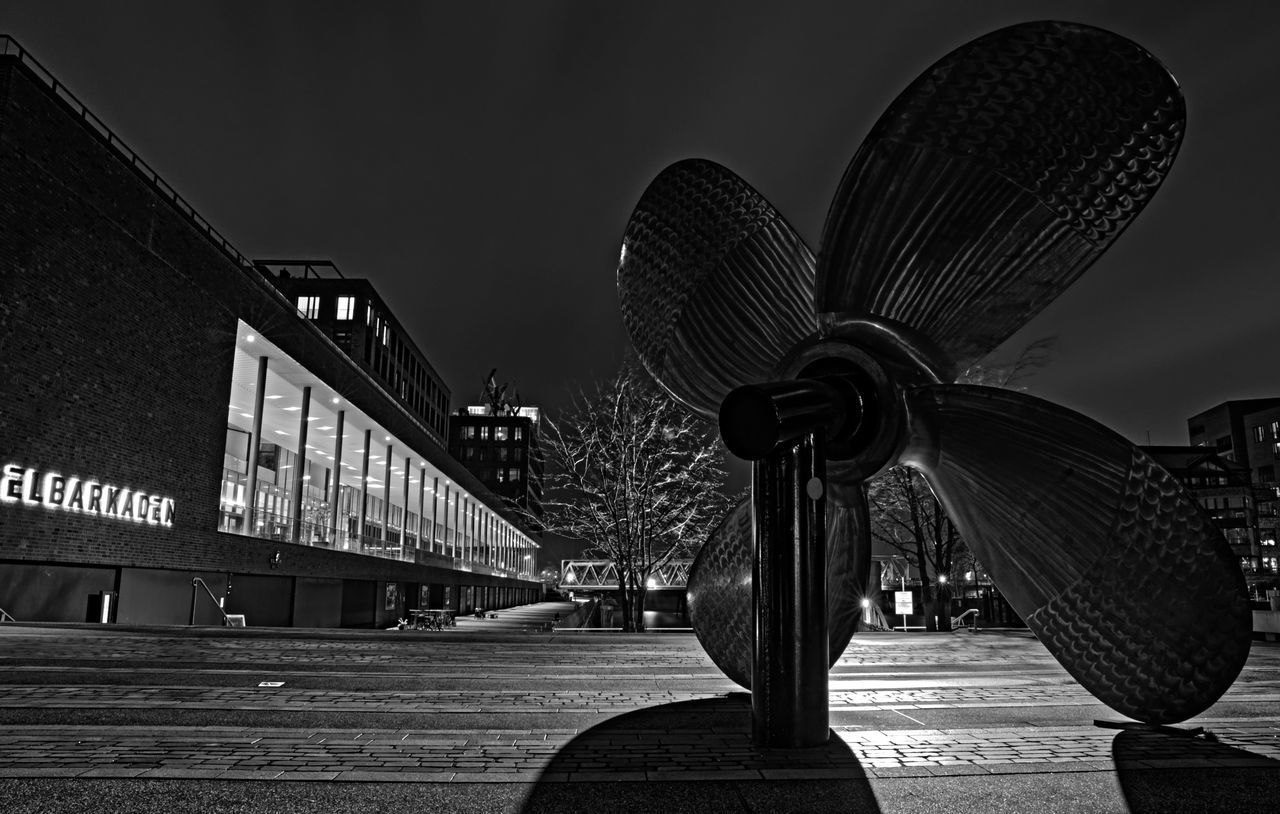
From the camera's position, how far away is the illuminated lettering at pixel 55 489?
16.5 metres

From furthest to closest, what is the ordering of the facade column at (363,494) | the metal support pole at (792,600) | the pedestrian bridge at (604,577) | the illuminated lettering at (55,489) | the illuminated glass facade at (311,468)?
the pedestrian bridge at (604,577), the facade column at (363,494), the illuminated glass facade at (311,468), the illuminated lettering at (55,489), the metal support pole at (792,600)

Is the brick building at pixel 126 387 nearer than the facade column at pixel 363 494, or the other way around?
the brick building at pixel 126 387

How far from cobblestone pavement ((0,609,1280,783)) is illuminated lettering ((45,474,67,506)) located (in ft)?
26.5

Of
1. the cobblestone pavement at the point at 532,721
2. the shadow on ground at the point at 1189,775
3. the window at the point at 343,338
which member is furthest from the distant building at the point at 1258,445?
the shadow on ground at the point at 1189,775

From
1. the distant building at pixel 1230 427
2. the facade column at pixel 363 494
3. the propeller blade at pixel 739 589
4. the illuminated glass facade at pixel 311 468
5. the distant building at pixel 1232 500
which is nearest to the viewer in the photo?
the propeller blade at pixel 739 589

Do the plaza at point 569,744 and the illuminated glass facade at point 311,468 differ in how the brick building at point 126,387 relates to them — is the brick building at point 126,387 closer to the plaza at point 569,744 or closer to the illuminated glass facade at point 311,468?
the illuminated glass facade at point 311,468

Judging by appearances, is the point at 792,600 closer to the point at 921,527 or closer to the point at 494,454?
the point at 921,527

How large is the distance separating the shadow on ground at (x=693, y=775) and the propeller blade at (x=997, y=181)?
2.46 m

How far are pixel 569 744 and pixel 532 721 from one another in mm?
823

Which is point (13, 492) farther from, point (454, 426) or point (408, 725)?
point (454, 426)

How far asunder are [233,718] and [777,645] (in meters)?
3.51

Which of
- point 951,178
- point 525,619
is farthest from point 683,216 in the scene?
point 525,619

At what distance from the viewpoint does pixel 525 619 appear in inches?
1934

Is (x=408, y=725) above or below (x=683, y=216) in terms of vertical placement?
below
